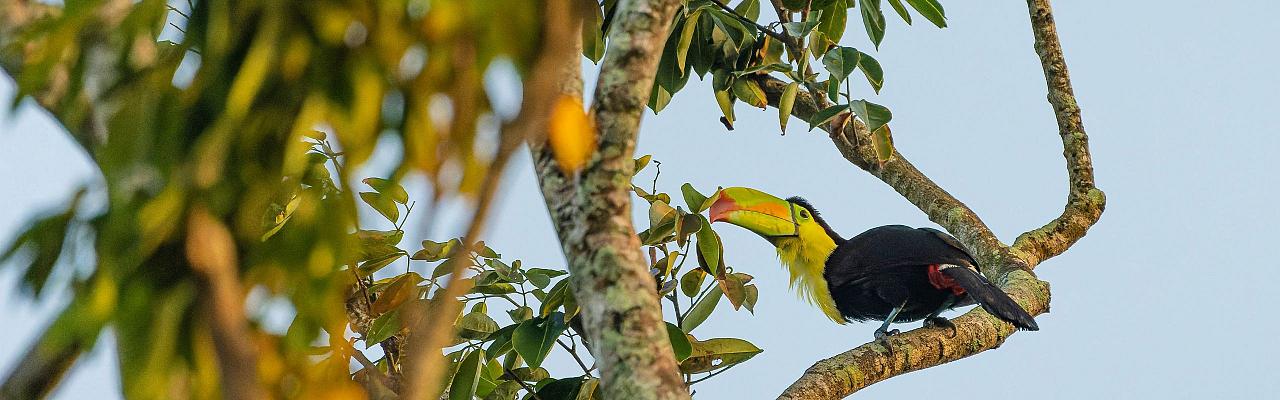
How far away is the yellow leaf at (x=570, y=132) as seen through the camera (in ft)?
2.48

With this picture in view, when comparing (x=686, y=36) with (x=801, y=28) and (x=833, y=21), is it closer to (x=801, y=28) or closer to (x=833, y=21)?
(x=801, y=28)

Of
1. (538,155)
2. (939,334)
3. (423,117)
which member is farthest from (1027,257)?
(423,117)

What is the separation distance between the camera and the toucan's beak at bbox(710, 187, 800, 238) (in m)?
2.54

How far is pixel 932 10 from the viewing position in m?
1.88

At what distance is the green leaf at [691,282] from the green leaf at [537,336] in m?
0.24

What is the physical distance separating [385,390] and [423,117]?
191 millimetres

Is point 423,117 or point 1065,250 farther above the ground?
point 1065,250

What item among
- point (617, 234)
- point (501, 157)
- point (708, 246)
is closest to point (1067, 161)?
point (708, 246)

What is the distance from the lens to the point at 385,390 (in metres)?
0.75

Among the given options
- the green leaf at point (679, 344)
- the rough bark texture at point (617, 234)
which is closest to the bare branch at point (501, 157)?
the rough bark texture at point (617, 234)

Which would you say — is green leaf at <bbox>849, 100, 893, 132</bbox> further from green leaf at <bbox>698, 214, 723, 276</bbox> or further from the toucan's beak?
the toucan's beak

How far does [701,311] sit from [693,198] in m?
0.21

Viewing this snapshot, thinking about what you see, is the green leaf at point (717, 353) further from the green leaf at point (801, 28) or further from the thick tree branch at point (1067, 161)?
the thick tree branch at point (1067, 161)

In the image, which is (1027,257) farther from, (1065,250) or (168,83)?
(168,83)
